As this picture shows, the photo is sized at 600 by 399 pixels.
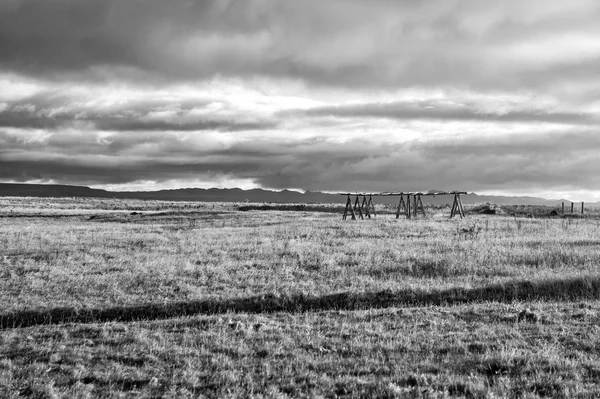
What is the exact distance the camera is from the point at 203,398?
7.34 meters

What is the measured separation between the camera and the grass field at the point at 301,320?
7.96 m

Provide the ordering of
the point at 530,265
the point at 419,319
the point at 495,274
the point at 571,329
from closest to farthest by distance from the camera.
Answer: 1. the point at 571,329
2. the point at 419,319
3. the point at 495,274
4. the point at 530,265

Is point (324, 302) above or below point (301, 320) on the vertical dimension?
below

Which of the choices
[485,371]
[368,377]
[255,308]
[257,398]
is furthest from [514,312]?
[257,398]

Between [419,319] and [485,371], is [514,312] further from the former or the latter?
[485,371]

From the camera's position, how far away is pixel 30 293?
52.3ft

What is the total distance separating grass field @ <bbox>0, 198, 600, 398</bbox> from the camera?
7.96 m

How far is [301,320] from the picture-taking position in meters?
12.3

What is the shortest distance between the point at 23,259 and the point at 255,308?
38.7ft

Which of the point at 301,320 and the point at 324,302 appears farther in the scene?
the point at 324,302

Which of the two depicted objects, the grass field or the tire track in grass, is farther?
the tire track in grass

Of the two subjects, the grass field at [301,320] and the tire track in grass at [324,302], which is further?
the tire track in grass at [324,302]

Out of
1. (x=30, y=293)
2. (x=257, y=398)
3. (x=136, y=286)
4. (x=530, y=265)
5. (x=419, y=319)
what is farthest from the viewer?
(x=530, y=265)

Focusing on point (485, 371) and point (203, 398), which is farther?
point (485, 371)
